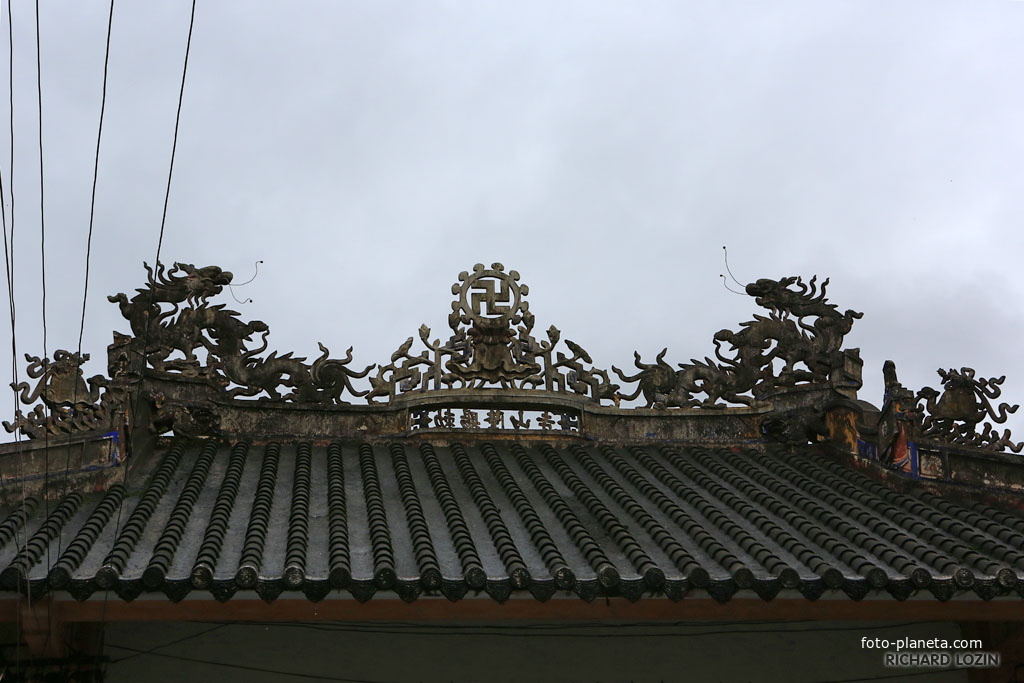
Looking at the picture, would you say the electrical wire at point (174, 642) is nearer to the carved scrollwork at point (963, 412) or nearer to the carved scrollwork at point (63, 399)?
the carved scrollwork at point (63, 399)

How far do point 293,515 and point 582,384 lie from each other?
159 inches

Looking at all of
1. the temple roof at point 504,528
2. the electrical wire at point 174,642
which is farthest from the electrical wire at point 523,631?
the temple roof at point 504,528

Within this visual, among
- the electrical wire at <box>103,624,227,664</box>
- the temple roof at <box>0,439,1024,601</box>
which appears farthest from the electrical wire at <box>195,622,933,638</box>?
the temple roof at <box>0,439,1024,601</box>

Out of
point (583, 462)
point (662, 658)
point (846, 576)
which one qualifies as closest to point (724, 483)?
point (583, 462)

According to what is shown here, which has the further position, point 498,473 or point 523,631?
point 498,473

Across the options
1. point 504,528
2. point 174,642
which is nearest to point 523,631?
point 504,528

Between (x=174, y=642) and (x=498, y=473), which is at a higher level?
(x=498, y=473)

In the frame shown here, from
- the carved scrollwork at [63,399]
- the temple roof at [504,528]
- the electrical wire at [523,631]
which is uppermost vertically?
Result: the carved scrollwork at [63,399]

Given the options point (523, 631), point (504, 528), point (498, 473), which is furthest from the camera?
point (498, 473)

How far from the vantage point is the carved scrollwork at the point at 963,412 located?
1138cm

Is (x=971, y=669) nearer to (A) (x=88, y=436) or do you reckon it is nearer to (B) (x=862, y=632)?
(B) (x=862, y=632)

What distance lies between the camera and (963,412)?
11477 mm

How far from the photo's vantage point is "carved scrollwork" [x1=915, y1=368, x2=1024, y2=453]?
11.4 m

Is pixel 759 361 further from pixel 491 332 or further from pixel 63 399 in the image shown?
pixel 63 399
